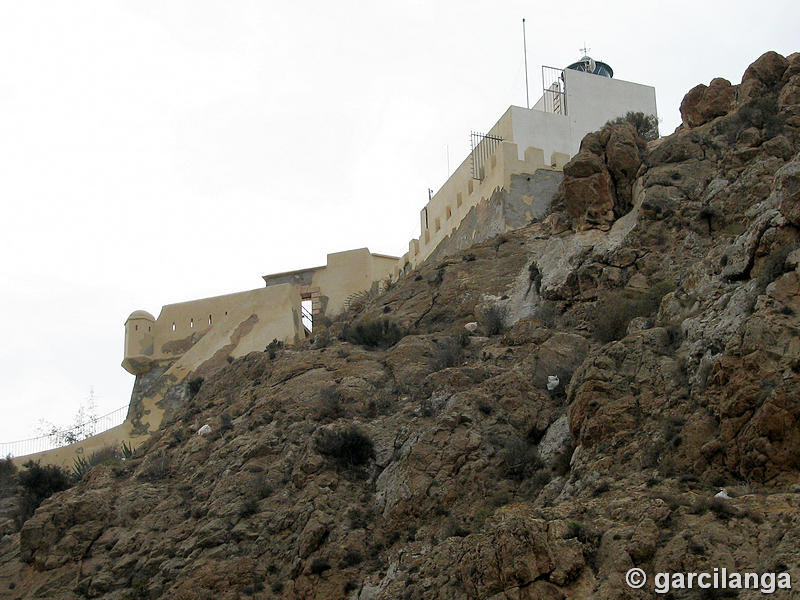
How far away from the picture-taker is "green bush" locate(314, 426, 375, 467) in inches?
640

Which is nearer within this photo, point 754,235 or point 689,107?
point 754,235

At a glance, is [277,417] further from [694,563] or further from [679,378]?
[694,563]

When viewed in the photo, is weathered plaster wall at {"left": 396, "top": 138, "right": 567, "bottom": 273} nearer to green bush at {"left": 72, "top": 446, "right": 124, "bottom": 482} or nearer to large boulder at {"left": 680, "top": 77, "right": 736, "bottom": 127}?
large boulder at {"left": 680, "top": 77, "right": 736, "bottom": 127}

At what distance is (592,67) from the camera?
3222 cm

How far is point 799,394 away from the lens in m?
10.7

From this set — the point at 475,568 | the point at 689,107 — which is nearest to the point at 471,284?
the point at 689,107

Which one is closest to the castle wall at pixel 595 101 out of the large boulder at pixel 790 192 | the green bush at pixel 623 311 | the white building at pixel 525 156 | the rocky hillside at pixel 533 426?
the white building at pixel 525 156

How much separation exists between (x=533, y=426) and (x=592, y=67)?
1981cm

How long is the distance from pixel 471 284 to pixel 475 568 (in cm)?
1253

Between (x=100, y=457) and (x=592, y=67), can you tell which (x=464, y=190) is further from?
(x=100, y=457)

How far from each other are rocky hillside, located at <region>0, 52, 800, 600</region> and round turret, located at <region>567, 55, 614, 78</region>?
9932 mm

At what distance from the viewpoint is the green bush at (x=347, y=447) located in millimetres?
16266

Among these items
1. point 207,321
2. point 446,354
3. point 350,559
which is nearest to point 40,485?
point 207,321

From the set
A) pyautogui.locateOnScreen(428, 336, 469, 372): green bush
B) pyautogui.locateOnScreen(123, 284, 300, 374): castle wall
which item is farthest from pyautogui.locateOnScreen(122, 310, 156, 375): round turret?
pyautogui.locateOnScreen(428, 336, 469, 372): green bush
